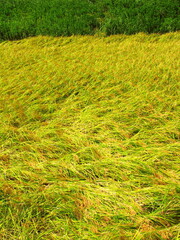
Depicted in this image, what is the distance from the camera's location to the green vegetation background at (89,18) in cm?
525

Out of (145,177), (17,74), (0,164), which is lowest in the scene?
(145,177)

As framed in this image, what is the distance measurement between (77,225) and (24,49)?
3.78 meters

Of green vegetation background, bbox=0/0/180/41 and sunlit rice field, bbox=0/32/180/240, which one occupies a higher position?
green vegetation background, bbox=0/0/180/41

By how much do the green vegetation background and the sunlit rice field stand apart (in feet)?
5.53

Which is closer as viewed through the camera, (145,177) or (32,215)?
(32,215)

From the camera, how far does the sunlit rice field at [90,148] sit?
1511 mm

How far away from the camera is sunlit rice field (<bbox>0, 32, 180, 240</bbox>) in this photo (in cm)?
151

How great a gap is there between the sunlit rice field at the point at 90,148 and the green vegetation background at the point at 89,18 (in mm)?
1687

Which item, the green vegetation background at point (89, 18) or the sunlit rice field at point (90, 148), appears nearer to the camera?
the sunlit rice field at point (90, 148)

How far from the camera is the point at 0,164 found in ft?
6.40

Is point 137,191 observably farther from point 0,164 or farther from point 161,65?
point 161,65

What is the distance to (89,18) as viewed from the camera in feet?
18.1

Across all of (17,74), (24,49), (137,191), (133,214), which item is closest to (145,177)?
(137,191)

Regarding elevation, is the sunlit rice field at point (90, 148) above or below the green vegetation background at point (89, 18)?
below
